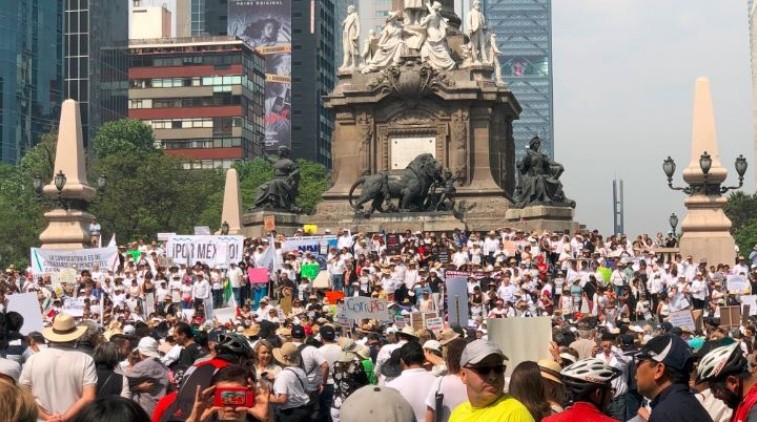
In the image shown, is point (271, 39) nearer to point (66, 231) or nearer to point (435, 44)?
point (435, 44)

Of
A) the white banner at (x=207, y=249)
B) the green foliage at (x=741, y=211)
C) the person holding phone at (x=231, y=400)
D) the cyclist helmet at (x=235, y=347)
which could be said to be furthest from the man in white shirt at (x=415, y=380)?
the green foliage at (x=741, y=211)

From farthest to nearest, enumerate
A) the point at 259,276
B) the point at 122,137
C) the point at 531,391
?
the point at 122,137
the point at 259,276
the point at 531,391

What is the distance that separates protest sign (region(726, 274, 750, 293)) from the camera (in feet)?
125

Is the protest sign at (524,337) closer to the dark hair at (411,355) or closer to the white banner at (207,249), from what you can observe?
the dark hair at (411,355)

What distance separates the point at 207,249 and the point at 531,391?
33.1m

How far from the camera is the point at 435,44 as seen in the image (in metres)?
57.7

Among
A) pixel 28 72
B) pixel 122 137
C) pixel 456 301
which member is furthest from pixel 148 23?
pixel 456 301

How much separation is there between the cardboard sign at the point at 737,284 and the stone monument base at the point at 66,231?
22356mm

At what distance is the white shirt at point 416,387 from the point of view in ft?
41.1

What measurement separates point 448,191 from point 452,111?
215 inches

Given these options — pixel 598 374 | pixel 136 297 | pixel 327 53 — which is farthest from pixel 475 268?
pixel 327 53

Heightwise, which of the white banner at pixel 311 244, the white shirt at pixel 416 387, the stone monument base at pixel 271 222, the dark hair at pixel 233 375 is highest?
the stone monument base at pixel 271 222

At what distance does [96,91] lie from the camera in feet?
475

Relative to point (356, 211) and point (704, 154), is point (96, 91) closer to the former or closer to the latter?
point (356, 211)
